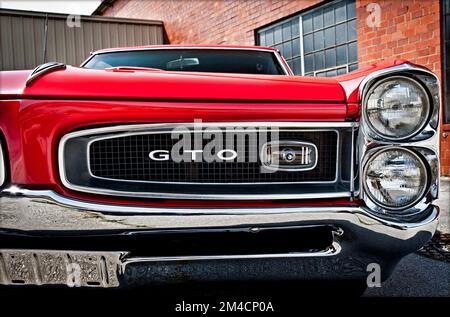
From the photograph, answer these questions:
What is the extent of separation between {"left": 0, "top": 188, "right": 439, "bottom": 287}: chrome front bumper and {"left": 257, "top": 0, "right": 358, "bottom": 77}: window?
5.38 m

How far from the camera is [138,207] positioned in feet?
4.02

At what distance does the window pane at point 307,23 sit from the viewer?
22.4 ft

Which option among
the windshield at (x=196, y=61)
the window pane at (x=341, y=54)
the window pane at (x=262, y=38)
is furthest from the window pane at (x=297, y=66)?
the windshield at (x=196, y=61)

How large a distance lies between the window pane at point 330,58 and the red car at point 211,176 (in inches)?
212

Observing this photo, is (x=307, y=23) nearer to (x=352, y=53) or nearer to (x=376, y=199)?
(x=352, y=53)

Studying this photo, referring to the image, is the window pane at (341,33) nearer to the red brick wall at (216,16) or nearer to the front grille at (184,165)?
the red brick wall at (216,16)

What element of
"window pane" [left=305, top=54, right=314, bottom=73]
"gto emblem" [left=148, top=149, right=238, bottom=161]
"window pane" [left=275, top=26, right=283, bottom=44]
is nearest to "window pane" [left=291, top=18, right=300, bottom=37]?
"window pane" [left=275, top=26, right=283, bottom=44]

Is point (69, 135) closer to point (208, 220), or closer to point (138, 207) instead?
point (138, 207)

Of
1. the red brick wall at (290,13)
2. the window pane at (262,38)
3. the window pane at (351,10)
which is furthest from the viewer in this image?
the window pane at (262,38)

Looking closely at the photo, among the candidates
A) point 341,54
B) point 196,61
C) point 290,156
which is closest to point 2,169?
point 290,156

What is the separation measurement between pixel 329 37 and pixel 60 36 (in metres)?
7.47

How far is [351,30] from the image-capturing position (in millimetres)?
6121

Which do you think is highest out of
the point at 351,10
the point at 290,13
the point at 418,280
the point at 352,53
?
the point at 290,13

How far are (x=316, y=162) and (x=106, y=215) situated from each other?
2.37 ft
